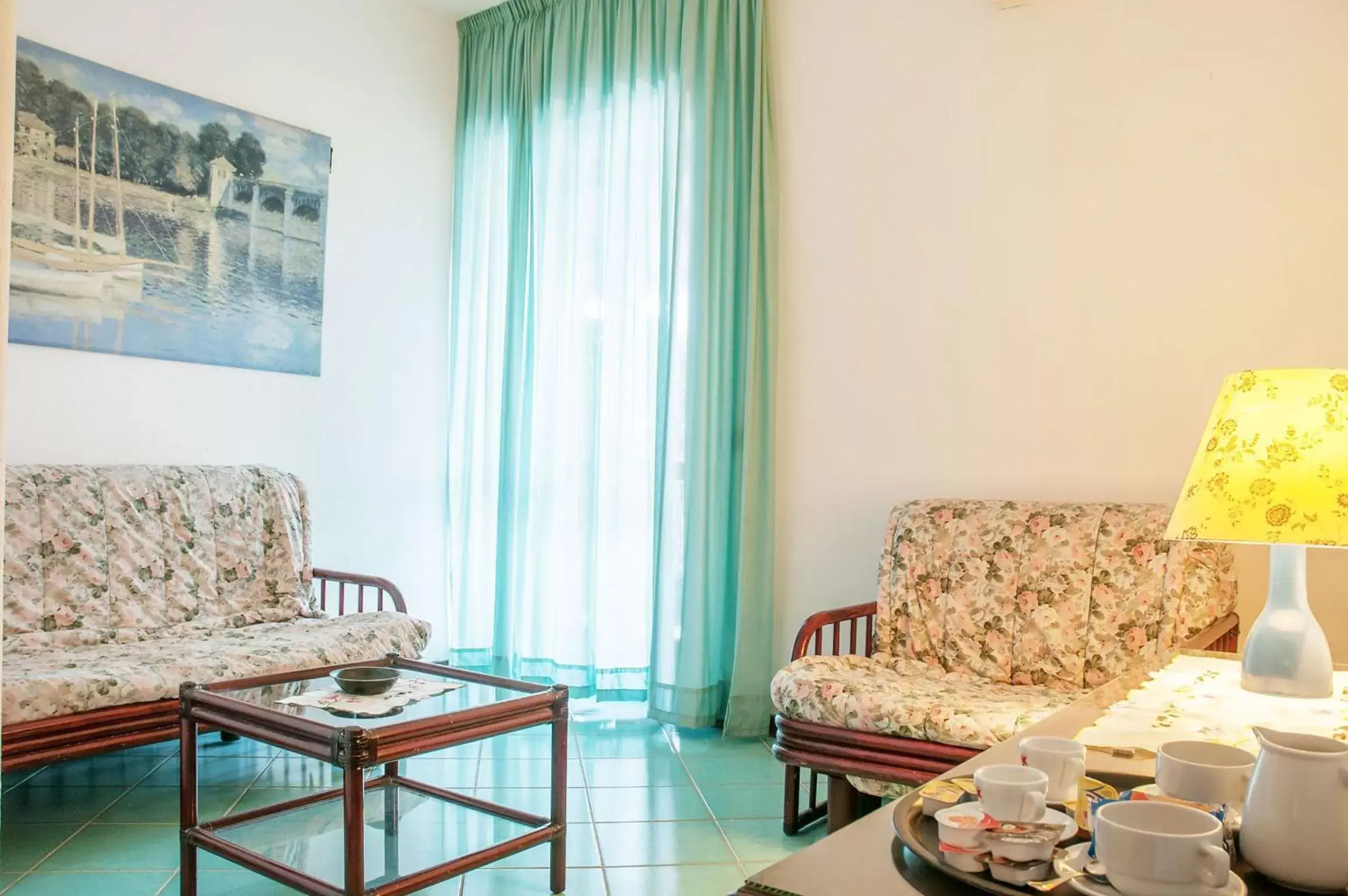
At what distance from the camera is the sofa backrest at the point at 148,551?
3.07 meters

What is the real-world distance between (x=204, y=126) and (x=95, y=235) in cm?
60

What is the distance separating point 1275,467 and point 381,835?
2.13m

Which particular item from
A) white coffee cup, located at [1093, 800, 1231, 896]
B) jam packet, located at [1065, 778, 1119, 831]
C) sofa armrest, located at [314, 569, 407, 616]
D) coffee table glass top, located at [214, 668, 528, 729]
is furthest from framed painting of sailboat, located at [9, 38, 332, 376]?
white coffee cup, located at [1093, 800, 1231, 896]

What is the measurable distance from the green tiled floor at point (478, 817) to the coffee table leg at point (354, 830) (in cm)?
44

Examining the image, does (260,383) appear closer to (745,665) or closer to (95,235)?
(95,235)

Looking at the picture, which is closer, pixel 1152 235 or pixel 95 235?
pixel 1152 235

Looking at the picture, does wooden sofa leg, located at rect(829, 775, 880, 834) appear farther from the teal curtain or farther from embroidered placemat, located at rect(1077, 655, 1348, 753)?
the teal curtain

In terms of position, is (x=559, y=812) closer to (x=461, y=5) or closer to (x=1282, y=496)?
(x=1282, y=496)

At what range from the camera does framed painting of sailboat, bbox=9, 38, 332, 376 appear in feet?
11.0

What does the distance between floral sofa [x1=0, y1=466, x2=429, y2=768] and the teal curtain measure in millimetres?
843

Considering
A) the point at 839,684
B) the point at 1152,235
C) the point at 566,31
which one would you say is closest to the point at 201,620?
the point at 839,684

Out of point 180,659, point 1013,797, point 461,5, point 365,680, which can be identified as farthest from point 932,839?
point 461,5

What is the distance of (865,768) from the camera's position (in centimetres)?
243

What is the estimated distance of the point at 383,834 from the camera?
8.55ft
